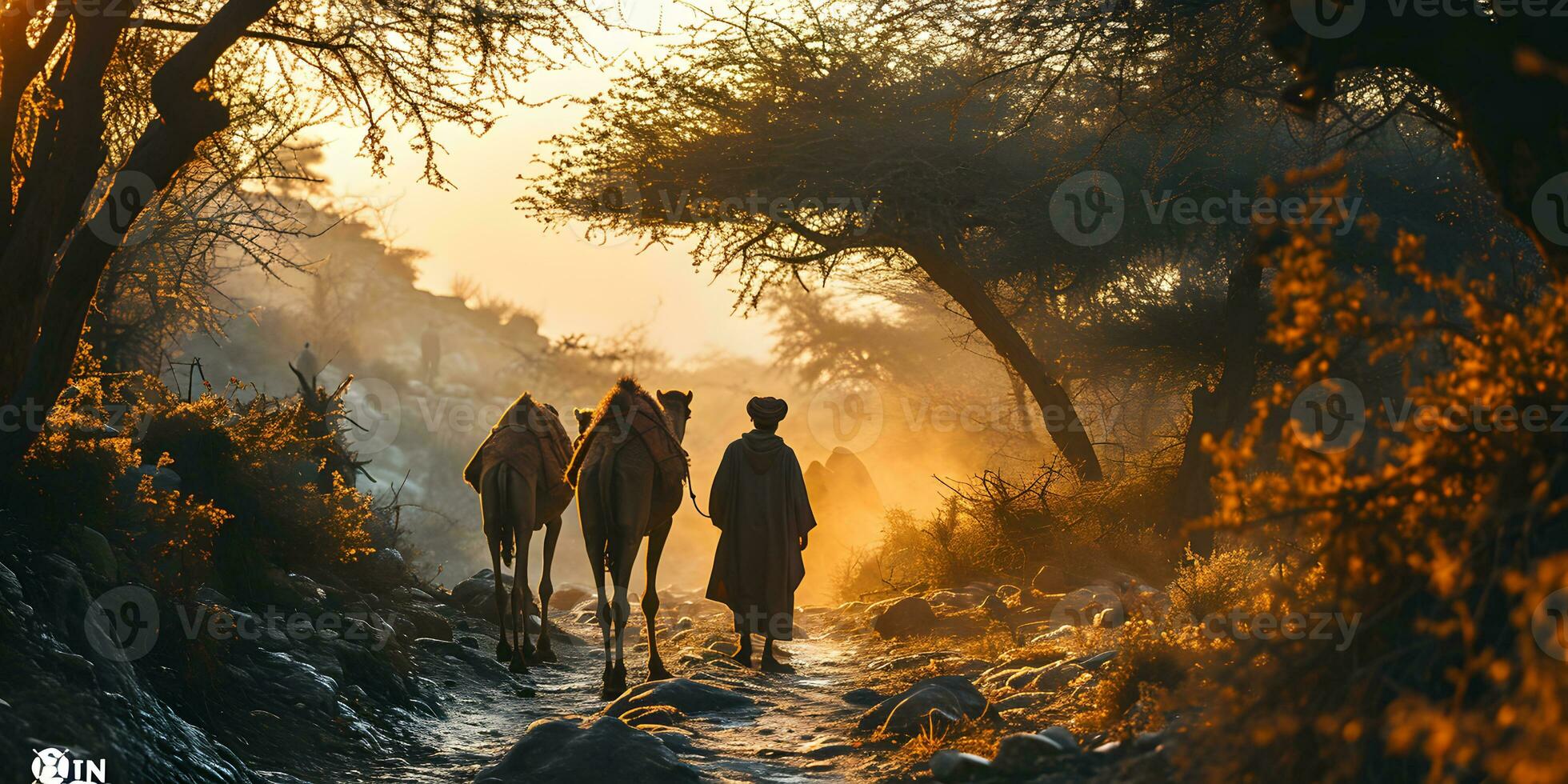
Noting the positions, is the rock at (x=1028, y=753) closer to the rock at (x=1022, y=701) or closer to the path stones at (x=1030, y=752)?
the path stones at (x=1030, y=752)

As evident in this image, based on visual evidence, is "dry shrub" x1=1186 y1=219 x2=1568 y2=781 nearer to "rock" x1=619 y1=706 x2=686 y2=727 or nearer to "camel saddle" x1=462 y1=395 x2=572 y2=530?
"rock" x1=619 y1=706 x2=686 y2=727

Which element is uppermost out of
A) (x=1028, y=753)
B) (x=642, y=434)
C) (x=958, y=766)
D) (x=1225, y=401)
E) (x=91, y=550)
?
(x=1225, y=401)

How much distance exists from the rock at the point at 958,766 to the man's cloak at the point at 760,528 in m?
5.30

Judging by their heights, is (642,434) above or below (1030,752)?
above

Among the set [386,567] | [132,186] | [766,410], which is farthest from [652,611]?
[132,186]

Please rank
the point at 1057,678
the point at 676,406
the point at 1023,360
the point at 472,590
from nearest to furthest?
the point at 1057,678, the point at 676,406, the point at 472,590, the point at 1023,360

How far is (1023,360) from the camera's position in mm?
15914

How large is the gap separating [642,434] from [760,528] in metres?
2.12

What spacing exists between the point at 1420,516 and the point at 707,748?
172 inches

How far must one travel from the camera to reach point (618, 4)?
28.7 feet

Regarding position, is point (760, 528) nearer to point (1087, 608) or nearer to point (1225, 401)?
point (1087, 608)

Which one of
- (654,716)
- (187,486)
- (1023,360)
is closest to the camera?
(654,716)

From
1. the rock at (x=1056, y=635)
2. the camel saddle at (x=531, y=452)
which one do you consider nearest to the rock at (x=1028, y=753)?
the rock at (x=1056, y=635)

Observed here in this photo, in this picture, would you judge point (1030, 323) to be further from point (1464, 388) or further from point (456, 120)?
point (1464, 388)
